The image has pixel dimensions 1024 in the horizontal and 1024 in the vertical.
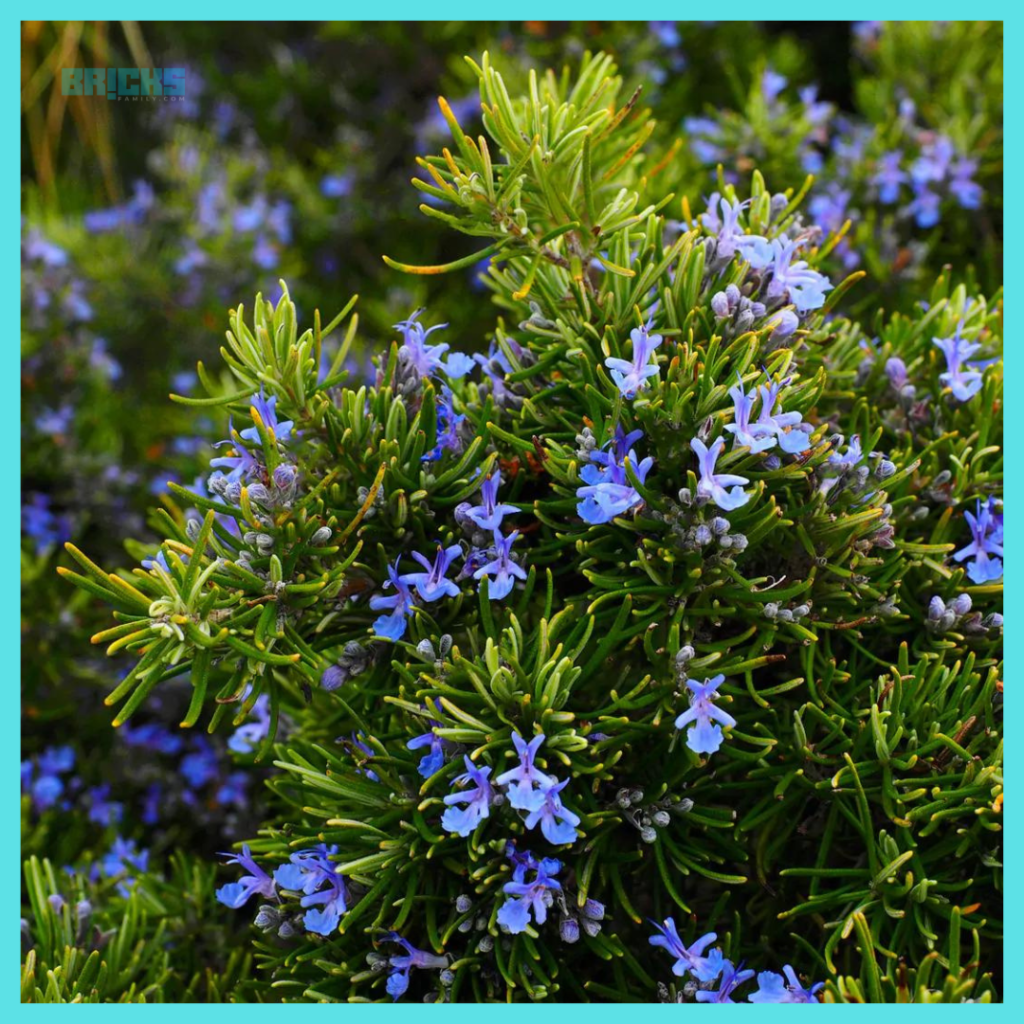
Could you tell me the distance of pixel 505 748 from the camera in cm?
113

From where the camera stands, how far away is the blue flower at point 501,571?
1.20m

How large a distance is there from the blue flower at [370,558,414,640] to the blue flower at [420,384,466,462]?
6.4 inches

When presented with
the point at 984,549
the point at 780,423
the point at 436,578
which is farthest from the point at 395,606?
the point at 984,549

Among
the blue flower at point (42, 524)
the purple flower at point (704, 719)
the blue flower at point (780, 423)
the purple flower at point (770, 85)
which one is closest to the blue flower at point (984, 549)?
the blue flower at point (780, 423)

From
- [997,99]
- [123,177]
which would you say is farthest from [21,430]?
[997,99]

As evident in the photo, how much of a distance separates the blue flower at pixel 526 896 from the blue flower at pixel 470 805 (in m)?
0.09

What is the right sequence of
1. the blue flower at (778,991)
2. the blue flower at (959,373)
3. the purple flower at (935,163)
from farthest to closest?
1. the purple flower at (935,163)
2. the blue flower at (959,373)
3. the blue flower at (778,991)

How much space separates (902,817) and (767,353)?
1.94 ft

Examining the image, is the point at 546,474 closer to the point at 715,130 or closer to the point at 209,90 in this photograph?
the point at 715,130

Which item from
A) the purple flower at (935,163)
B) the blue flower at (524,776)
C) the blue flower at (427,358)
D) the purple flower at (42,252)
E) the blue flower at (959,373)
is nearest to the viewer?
the blue flower at (524,776)

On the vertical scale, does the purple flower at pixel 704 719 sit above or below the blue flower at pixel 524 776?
above

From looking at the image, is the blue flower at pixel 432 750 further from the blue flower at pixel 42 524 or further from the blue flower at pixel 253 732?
the blue flower at pixel 42 524

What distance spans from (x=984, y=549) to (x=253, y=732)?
1.09 m

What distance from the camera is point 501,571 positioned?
3.97 feet
